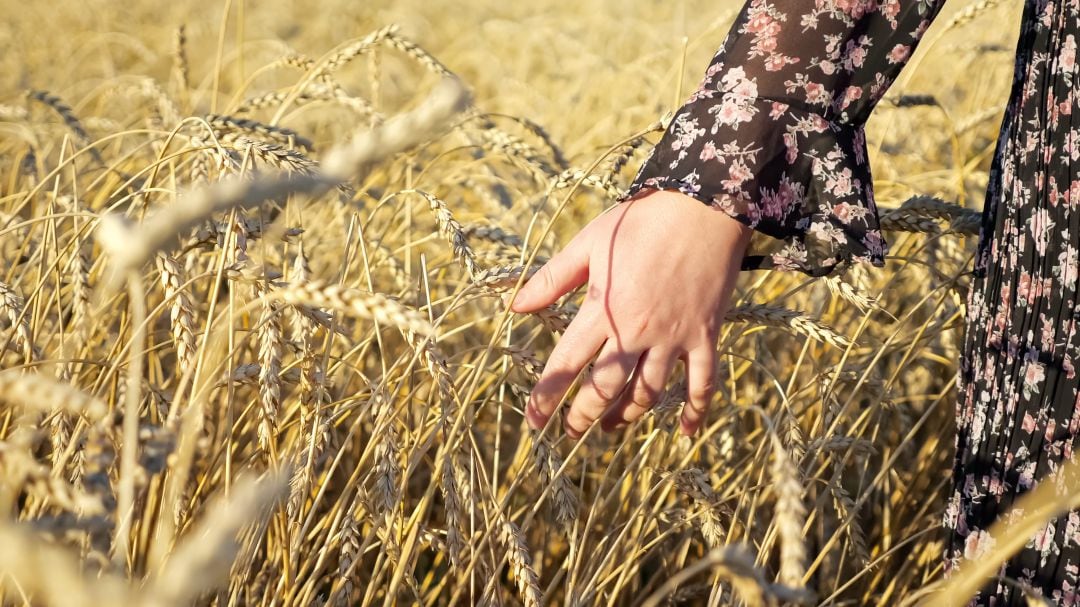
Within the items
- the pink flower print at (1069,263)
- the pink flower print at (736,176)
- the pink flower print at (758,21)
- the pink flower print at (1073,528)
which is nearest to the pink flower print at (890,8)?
the pink flower print at (758,21)

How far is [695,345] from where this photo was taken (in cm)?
87

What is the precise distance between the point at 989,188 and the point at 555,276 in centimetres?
56

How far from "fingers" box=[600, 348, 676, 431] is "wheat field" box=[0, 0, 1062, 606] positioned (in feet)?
0.29

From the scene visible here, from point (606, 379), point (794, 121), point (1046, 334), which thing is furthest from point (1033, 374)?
point (606, 379)

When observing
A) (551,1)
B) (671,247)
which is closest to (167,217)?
(671,247)

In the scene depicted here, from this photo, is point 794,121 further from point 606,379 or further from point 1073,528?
point 1073,528

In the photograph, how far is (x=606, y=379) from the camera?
0.85 metres

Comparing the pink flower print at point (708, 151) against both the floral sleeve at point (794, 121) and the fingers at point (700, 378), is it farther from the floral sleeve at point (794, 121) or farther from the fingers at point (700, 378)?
the fingers at point (700, 378)

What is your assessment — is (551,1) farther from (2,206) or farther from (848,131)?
(848,131)

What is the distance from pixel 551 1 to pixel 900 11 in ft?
22.2

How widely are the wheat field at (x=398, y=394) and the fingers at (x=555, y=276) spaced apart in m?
0.04

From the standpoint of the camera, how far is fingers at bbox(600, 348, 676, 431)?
859 millimetres

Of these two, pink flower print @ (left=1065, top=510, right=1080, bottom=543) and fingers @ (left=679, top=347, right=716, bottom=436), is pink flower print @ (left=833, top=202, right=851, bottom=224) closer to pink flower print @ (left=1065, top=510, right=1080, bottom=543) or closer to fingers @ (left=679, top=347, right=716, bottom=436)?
fingers @ (left=679, top=347, right=716, bottom=436)

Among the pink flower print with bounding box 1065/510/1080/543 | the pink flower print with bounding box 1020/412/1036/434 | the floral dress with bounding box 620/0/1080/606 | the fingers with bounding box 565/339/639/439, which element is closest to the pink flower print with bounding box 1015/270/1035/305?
the floral dress with bounding box 620/0/1080/606
